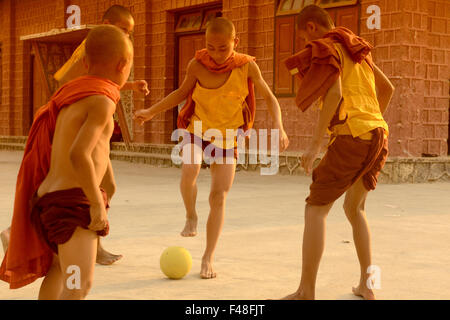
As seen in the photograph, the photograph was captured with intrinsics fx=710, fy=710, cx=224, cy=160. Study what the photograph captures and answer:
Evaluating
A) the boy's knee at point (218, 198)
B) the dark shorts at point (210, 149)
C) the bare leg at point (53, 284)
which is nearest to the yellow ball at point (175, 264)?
the boy's knee at point (218, 198)

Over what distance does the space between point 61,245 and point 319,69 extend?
143cm

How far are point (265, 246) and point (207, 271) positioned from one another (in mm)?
1041

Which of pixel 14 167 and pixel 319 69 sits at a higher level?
pixel 319 69

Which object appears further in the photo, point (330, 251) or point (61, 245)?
point (330, 251)

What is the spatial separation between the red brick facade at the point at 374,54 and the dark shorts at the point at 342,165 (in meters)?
7.33

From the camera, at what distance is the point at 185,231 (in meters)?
4.35

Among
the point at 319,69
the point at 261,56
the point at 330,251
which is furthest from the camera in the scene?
the point at 261,56

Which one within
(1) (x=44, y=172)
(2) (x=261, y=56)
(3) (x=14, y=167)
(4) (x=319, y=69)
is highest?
(2) (x=261, y=56)

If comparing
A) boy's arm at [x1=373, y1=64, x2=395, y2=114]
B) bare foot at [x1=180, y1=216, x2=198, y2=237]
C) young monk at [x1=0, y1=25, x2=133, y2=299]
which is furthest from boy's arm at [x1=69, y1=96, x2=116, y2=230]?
bare foot at [x1=180, y1=216, x2=198, y2=237]

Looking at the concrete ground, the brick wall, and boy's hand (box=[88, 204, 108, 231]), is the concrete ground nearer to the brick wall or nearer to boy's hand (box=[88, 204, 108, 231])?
boy's hand (box=[88, 204, 108, 231])

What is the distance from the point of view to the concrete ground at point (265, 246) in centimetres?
356

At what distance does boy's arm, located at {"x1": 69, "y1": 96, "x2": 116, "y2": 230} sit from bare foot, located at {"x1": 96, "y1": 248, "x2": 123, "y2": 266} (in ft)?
5.96

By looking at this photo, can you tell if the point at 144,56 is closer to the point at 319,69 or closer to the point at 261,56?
the point at 261,56
